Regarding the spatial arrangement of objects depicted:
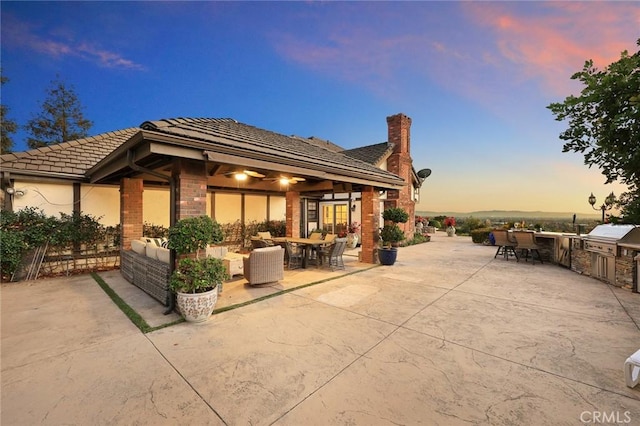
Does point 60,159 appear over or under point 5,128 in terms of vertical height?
under

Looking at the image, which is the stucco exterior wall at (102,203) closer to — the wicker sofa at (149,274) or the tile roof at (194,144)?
the tile roof at (194,144)

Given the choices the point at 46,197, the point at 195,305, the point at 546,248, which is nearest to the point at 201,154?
the point at 195,305

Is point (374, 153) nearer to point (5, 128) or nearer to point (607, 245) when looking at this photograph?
point (607, 245)

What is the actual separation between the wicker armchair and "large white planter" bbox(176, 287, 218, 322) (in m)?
1.61

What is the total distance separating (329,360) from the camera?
2.80 meters

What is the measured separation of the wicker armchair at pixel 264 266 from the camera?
545 centimetres

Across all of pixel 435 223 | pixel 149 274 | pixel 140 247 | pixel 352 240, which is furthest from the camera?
pixel 435 223

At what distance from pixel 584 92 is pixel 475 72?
9.09 m

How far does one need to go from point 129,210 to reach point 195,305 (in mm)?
5214

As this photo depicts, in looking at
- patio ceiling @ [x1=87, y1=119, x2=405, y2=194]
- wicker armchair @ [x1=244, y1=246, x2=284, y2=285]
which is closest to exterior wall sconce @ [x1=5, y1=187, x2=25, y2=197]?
patio ceiling @ [x1=87, y1=119, x2=405, y2=194]

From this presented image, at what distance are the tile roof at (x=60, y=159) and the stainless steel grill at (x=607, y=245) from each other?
39.0 feet

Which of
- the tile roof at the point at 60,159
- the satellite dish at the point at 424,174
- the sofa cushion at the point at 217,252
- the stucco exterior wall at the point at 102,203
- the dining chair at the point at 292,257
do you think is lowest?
the dining chair at the point at 292,257

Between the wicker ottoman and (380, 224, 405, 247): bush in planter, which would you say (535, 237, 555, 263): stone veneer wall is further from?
the wicker ottoman

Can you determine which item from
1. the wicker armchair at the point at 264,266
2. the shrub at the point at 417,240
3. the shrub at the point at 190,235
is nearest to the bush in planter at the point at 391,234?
the wicker armchair at the point at 264,266
